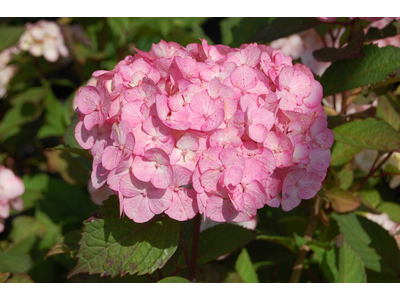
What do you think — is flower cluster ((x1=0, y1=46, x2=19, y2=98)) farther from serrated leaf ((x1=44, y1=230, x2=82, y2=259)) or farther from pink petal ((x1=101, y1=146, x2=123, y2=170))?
pink petal ((x1=101, y1=146, x2=123, y2=170))

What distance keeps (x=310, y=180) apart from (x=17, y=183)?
1.17 metres

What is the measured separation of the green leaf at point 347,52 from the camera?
3.39 feet

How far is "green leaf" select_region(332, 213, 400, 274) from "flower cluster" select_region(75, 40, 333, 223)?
2.01ft

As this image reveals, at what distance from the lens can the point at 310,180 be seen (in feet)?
2.61

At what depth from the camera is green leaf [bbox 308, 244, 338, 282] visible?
4.22 feet

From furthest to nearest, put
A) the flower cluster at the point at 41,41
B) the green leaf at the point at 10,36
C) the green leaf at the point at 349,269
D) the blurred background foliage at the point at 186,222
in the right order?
1. the flower cluster at the point at 41,41
2. the green leaf at the point at 10,36
3. the blurred background foliage at the point at 186,222
4. the green leaf at the point at 349,269

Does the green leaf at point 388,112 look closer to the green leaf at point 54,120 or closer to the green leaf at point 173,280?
the green leaf at point 173,280

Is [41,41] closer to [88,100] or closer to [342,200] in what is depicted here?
[88,100]

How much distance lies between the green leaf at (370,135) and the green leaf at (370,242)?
0.36 meters


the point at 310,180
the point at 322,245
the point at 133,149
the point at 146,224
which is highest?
the point at 133,149

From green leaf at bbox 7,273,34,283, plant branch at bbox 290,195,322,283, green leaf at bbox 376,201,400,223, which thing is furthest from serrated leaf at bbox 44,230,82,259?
green leaf at bbox 376,201,400,223

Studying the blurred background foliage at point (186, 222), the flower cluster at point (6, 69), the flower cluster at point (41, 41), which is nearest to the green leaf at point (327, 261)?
the blurred background foliage at point (186, 222)

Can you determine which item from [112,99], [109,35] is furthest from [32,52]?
[112,99]

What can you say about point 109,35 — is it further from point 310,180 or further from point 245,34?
point 310,180
